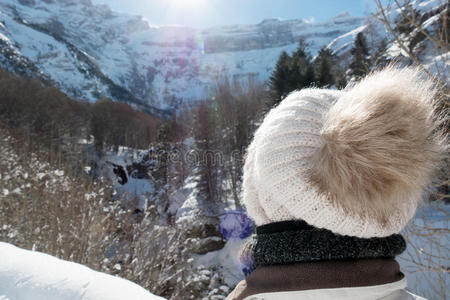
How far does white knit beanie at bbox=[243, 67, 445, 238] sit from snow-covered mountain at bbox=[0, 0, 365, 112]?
104372mm

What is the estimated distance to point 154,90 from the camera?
143 metres

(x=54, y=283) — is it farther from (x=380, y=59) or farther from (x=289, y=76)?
(x=289, y=76)

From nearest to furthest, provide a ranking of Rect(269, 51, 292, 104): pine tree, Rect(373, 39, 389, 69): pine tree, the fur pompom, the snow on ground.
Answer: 1. the fur pompom
2. the snow on ground
3. Rect(373, 39, 389, 69): pine tree
4. Rect(269, 51, 292, 104): pine tree

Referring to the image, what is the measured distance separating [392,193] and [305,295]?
13.6 inches

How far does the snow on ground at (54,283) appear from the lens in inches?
47.8

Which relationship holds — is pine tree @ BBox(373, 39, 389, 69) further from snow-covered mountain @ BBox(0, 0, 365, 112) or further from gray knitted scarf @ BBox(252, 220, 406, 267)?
snow-covered mountain @ BBox(0, 0, 365, 112)

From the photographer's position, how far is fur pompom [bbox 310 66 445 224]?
68cm

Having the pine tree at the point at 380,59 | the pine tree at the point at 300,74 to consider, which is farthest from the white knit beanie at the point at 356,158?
the pine tree at the point at 300,74

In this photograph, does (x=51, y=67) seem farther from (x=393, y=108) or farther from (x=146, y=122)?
(x=393, y=108)

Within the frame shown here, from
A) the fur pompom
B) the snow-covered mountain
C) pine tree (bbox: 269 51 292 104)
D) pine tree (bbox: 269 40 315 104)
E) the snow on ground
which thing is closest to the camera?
the fur pompom

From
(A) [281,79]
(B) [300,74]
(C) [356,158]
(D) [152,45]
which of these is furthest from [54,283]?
(D) [152,45]

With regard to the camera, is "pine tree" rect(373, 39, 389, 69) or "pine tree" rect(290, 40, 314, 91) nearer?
"pine tree" rect(373, 39, 389, 69)

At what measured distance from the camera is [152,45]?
172 meters

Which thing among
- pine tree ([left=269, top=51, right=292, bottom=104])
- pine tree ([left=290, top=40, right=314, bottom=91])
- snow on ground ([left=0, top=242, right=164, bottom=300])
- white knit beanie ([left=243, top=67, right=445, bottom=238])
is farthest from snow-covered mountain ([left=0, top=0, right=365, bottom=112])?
white knit beanie ([left=243, top=67, right=445, bottom=238])
